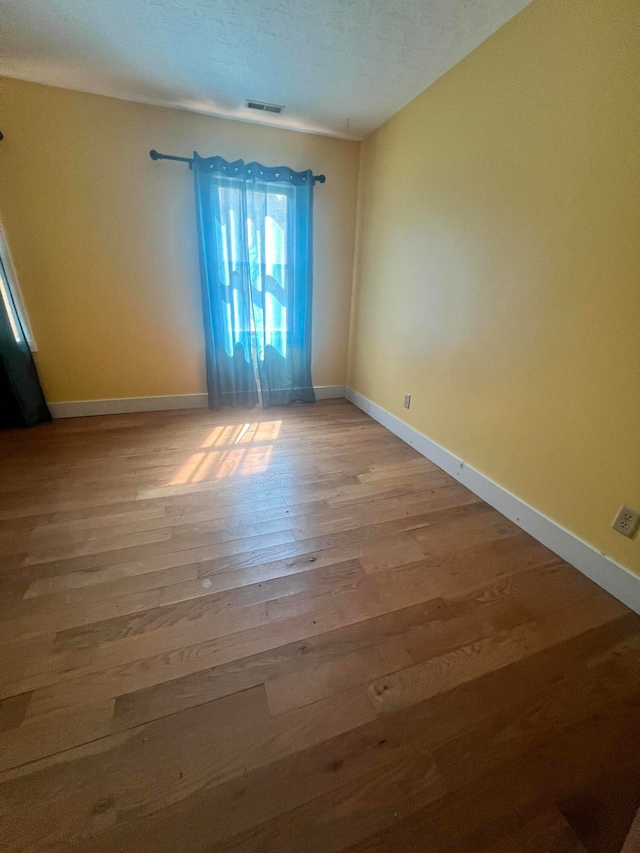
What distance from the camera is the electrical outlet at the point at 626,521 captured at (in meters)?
1.31

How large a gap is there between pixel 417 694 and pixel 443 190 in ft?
8.30

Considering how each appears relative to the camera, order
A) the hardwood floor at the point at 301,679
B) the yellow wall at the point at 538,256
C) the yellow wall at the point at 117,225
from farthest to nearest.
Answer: the yellow wall at the point at 117,225 → the yellow wall at the point at 538,256 → the hardwood floor at the point at 301,679

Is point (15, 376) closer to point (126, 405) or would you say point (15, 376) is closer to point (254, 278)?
point (126, 405)

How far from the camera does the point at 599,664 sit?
3.70 ft

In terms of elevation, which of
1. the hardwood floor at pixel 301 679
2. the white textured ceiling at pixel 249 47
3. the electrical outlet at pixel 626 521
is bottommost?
the hardwood floor at pixel 301 679

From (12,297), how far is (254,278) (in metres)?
1.75

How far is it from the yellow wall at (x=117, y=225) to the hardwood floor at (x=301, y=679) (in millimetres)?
1338

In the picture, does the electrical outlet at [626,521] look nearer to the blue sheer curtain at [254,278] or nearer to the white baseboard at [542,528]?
the white baseboard at [542,528]

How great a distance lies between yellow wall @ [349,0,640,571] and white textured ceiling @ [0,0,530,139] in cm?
22

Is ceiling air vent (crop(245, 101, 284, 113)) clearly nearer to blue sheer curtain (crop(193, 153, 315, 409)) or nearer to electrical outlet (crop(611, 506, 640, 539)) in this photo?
blue sheer curtain (crop(193, 153, 315, 409))

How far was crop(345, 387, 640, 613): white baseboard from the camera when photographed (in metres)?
1.36

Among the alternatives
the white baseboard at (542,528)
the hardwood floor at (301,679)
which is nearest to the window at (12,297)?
the hardwood floor at (301,679)

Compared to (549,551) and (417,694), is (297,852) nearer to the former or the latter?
(417,694)

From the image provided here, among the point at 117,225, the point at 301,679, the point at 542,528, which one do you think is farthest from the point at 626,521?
the point at 117,225
